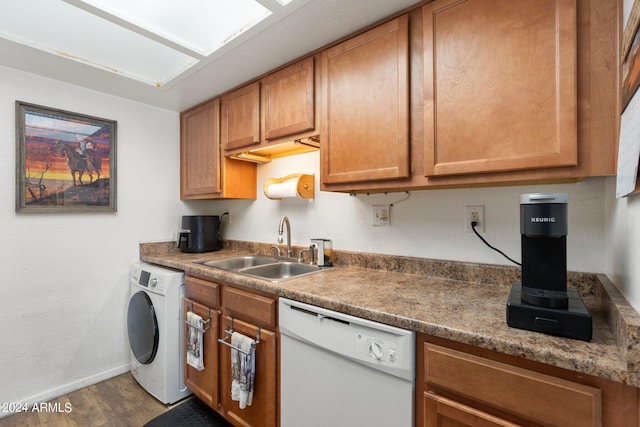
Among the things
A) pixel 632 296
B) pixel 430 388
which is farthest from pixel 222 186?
pixel 632 296

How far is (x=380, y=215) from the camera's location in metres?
1.68

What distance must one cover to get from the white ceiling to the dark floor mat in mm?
2137

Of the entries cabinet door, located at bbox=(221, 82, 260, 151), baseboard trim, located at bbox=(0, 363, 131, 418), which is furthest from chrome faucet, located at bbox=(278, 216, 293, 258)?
baseboard trim, located at bbox=(0, 363, 131, 418)

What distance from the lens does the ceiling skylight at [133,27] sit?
52.4 inches

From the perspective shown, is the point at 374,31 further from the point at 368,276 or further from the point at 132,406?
the point at 132,406

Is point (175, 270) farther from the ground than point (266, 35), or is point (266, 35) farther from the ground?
point (266, 35)

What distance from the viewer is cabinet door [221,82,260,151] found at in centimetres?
191

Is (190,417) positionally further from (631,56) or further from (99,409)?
(631,56)

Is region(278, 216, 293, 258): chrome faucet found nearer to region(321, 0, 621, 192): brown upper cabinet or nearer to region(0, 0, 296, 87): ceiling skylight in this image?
region(321, 0, 621, 192): brown upper cabinet

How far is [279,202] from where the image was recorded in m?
2.27

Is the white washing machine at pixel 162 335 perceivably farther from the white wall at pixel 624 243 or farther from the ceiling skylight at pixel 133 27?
the white wall at pixel 624 243

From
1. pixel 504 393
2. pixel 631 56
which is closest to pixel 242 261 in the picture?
pixel 504 393

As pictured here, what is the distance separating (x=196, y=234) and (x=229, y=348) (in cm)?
114

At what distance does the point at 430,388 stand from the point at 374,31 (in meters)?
1.48
